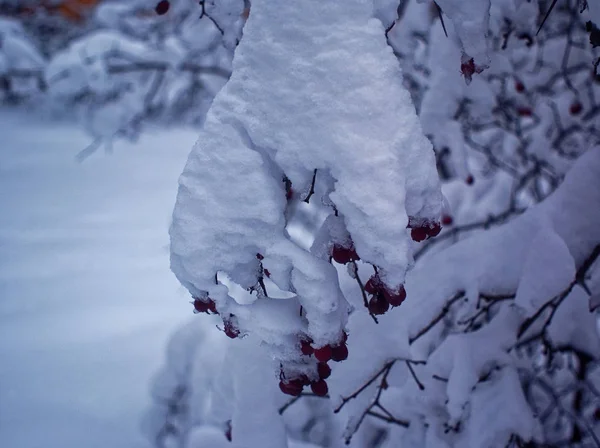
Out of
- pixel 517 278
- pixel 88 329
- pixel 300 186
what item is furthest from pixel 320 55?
pixel 88 329

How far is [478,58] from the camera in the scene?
0.90 meters

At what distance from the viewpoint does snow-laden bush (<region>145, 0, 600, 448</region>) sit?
0.74m

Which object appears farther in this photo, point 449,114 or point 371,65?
point 449,114

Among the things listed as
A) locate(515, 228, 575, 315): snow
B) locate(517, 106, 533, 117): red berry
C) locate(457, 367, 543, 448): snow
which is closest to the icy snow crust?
locate(515, 228, 575, 315): snow

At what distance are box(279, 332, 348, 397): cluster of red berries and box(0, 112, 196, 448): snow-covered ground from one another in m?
1.02

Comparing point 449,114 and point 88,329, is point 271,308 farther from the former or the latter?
point 88,329

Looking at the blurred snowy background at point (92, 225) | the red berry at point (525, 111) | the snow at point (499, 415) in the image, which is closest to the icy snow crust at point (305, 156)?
the blurred snowy background at point (92, 225)

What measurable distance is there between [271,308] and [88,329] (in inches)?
159

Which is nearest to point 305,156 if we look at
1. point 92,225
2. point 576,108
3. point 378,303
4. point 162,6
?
point 378,303

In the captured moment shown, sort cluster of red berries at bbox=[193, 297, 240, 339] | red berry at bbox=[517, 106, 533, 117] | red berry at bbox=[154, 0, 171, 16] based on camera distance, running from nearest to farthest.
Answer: cluster of red berries at bbox=[193, 297, 240, 339] → red berry at bbox=[154, 0, 171, 16] → red berry at bbox=[517, 106, 533, 117]

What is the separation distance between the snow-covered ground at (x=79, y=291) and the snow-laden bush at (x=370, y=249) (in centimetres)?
73

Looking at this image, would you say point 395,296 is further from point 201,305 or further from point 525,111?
point 525,111

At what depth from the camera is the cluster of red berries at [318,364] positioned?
2.57 ft

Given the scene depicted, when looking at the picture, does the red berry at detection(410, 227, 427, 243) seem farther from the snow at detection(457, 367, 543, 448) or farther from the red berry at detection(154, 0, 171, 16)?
the red berry at detection(154, 0, 171, 16)
